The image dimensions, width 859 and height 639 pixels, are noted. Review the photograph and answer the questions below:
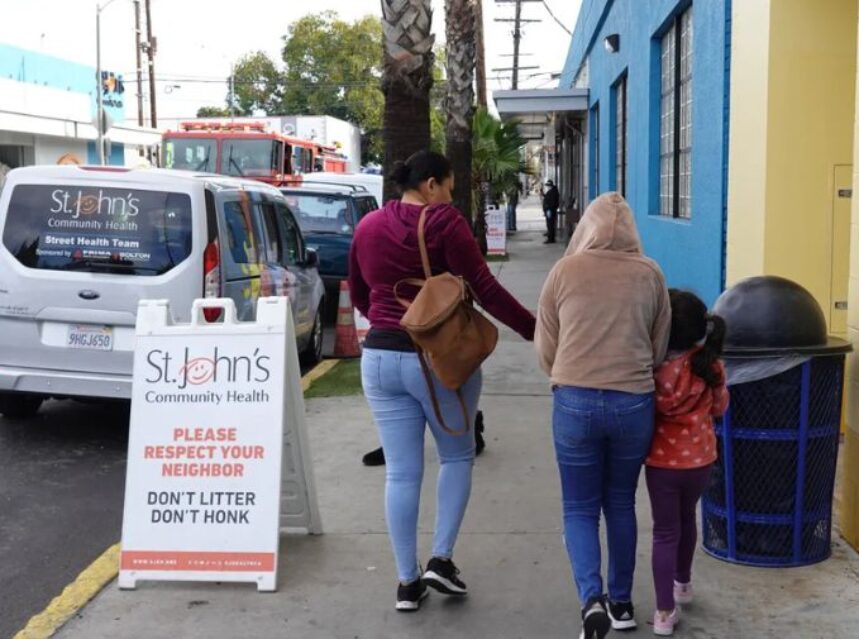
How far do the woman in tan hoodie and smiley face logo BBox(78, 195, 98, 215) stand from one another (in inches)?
176

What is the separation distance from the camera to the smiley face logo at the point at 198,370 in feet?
17.5

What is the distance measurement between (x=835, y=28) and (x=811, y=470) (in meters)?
3.39

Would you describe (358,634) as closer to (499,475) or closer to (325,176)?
(499,475)

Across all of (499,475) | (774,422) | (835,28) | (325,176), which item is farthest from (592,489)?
(325,176)

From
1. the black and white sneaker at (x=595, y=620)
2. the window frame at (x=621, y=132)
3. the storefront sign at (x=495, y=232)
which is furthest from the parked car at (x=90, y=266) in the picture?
the storefront sign at (x=495, y=232)

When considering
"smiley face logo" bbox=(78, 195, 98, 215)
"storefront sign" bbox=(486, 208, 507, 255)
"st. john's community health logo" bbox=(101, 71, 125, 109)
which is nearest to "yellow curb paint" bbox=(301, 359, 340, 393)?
"smiley face logo" bbox=(78, 195, 98, 215)

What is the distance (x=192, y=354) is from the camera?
537 centimetres

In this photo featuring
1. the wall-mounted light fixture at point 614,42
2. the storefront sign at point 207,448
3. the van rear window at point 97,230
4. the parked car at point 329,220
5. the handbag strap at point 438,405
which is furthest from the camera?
the wall-mounted light fixture at point 614,42

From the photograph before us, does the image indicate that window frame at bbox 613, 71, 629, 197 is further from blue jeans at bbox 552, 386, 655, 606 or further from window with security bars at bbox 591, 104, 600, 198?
blue jeans at bbox 552, 386, 655, 606

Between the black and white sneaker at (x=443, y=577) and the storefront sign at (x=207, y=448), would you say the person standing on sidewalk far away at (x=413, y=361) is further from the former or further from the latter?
the storefront sign at (x=207, y=448)

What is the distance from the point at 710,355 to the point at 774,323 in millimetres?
758

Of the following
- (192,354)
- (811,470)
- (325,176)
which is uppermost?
(325,176)

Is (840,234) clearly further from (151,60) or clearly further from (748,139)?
(151,60)

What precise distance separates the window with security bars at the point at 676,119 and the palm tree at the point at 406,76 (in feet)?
10.2
